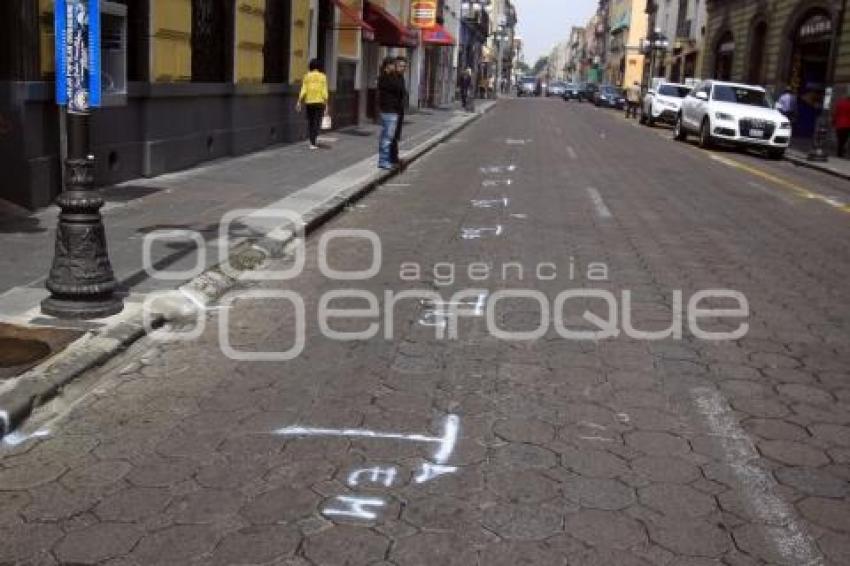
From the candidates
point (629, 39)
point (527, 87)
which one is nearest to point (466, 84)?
point (629, 39)

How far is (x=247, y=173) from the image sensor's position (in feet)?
45.5

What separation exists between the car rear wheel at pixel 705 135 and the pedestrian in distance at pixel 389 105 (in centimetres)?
1249

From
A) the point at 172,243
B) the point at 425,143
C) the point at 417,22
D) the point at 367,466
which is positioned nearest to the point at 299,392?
the point at 367,466

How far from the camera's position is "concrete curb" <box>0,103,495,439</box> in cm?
457

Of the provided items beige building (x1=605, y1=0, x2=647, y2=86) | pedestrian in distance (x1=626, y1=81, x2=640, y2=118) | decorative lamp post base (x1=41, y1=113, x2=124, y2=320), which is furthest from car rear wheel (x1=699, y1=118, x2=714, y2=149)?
beige building (x1=605, y1=0, x2=647, y2=86)

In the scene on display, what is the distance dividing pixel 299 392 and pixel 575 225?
6433 millimetres

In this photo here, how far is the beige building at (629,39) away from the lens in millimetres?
91562

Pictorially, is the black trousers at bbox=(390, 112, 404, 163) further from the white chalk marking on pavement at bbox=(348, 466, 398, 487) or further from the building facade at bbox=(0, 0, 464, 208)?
the white chalk marking on pavement at bbox=(348, 466, 398, 487)

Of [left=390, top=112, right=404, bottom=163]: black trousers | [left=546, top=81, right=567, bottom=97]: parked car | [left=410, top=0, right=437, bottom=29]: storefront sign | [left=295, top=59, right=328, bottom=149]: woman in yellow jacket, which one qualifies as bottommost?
[left=390, top=112, right=404, bottom=163]: black trousers

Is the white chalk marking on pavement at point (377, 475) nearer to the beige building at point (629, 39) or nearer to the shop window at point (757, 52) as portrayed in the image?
the shop window at point (757, 52)

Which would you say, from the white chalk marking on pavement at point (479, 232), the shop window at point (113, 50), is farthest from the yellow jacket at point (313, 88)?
the white chalk marking on pavement at point (479, 232)

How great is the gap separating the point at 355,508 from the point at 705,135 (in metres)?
23.9

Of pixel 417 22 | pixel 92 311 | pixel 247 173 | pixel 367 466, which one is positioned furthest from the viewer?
pixel 417 22

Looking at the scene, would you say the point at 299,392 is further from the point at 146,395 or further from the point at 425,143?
the point at 425,143
